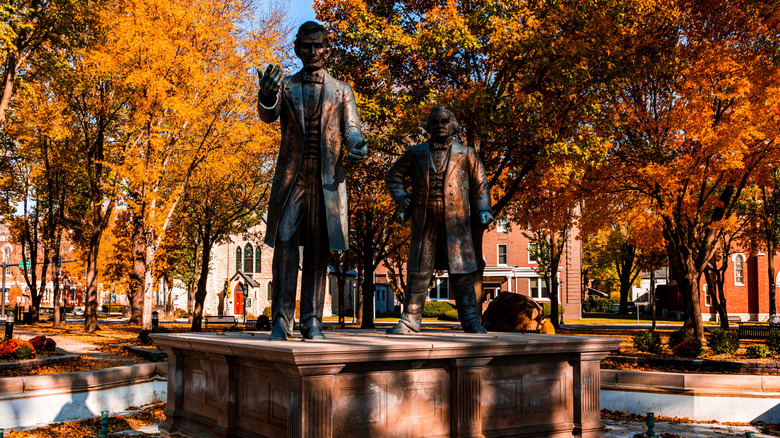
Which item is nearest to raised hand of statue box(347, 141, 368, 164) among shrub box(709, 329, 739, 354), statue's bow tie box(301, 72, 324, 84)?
statue's bow tie box(301, 72, 324, 84)

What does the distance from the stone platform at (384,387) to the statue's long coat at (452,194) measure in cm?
162

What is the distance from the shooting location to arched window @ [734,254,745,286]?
53062 mm

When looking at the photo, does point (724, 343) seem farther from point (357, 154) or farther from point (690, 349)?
point (357, 154)

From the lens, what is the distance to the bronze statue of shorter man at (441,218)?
8.62m

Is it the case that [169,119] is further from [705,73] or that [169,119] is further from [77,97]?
[705,73]

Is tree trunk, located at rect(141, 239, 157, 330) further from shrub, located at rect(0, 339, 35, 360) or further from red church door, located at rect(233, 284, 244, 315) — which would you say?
red church door, located at rect(233, 284, 244, 315)

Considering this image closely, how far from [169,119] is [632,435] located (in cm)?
1952

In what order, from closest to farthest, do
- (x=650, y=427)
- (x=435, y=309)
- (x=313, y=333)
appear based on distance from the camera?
1. (x=313, y=333)
2. (x=650, y=427)
3. (x=435, y=309)

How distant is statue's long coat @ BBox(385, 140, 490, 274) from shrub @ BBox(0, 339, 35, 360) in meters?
11.2

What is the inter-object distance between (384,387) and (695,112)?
1646 centimetres

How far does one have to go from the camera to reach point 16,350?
611 inches

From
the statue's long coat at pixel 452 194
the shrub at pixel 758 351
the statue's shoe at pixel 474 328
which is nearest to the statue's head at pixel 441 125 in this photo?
the statue's long coat at pixel 452 194

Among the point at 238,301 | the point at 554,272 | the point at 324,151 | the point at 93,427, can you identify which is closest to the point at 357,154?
the point at 324,151

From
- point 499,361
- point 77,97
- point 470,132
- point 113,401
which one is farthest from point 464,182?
point 77,97
